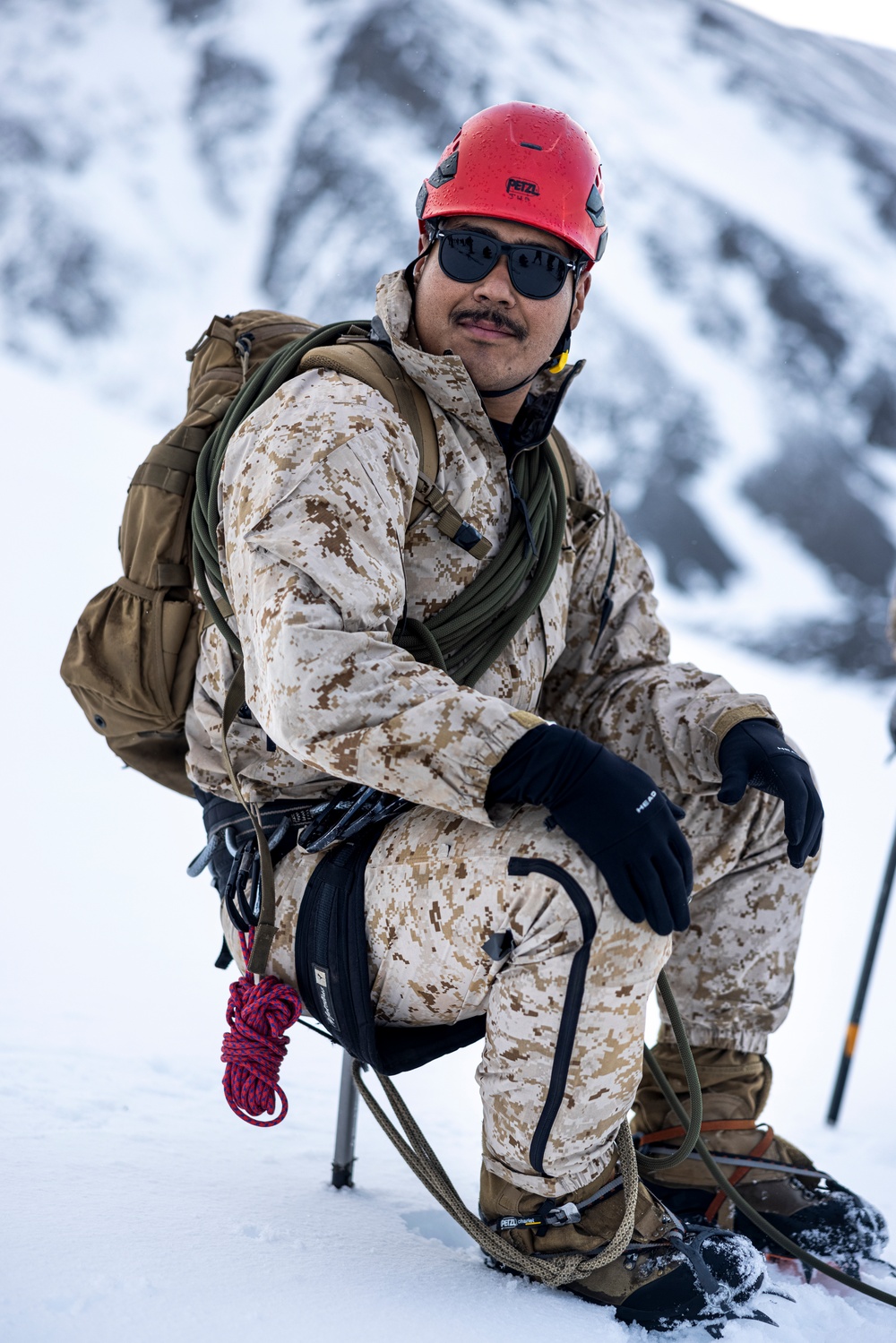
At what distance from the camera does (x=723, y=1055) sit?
2.08 metres

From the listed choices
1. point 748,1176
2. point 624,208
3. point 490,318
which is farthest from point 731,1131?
point 624,208

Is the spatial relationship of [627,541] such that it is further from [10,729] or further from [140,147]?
[140,147]

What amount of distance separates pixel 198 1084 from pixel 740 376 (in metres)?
12.9

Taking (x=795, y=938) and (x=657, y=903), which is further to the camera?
(x=795, y=938)

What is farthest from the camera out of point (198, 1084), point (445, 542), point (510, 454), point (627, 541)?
point (198, 1084)

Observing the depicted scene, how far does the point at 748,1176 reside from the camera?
2047 mm

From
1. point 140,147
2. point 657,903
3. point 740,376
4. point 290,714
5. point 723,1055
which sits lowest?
point 723,1055

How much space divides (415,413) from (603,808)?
78 centimetres

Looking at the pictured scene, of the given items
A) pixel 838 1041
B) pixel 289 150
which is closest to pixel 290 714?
pixel 838 1041

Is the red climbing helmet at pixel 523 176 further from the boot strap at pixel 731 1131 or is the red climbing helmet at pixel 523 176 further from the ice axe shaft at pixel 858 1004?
the ice axe shaft at pixel 858 1004

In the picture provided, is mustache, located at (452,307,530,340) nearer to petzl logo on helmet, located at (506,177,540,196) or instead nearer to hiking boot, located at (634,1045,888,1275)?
petzl logo on helmet, located at (506,177,540,196)

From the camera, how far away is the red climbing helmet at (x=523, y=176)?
78.2 inches

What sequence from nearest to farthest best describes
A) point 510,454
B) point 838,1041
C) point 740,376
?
point 510,454 < point 838,1041 < point 740,376

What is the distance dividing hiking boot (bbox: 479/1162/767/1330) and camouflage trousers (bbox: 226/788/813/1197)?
43 mm
